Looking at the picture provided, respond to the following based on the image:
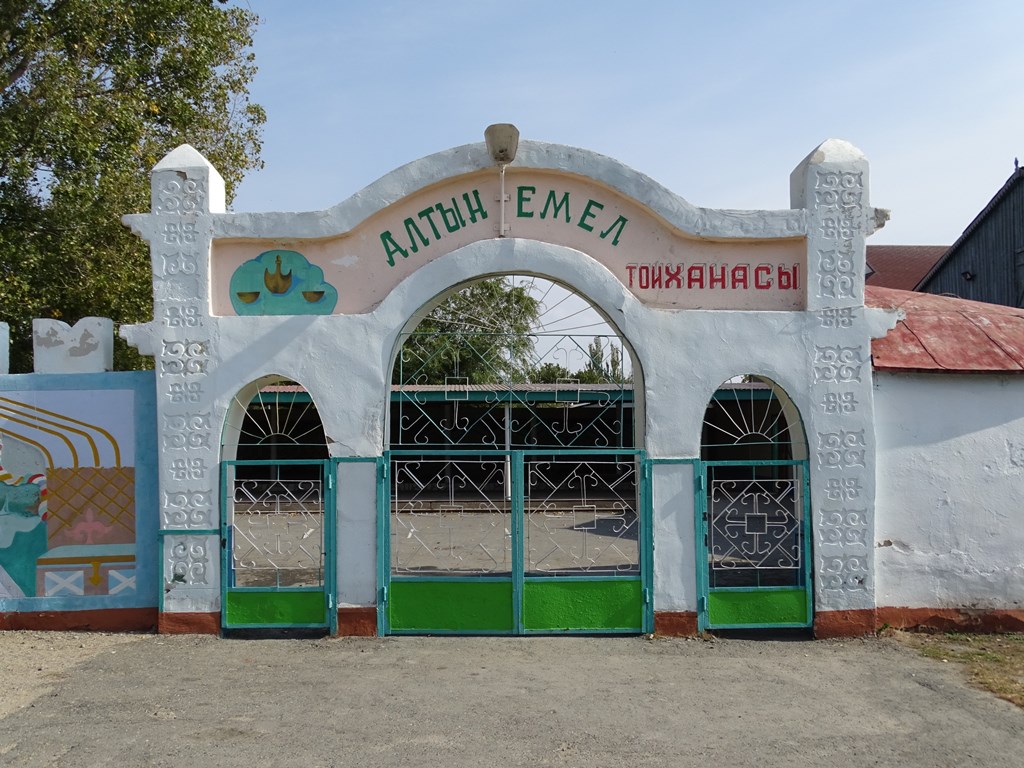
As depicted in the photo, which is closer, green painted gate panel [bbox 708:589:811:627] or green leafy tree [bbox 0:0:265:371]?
green painted gate panel [bbox 708:589:811:627]

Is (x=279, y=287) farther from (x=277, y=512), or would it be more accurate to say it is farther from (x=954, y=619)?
(x=954, y=619)

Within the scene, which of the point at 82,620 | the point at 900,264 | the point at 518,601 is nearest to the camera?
the point at 518,601

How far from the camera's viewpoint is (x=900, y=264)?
32281 mm

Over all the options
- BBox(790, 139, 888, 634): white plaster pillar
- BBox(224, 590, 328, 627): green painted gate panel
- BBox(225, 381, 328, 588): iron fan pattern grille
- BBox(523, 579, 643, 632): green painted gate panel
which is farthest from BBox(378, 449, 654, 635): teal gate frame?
A: BBox(790, 139, 888, 634): white plaster pillar

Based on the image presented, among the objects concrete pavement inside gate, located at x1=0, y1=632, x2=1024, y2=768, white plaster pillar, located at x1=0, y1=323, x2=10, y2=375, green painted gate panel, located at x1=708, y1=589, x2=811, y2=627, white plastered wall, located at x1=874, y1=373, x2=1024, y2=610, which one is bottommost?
concrete pavement inside gate, located at x1=0, y1=632, x2=1024, y2=768

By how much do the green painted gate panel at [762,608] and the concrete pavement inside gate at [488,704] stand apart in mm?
208

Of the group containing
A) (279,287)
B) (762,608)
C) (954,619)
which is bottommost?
(954,619)

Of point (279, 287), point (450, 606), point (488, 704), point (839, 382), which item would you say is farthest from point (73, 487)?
point (839, 382)

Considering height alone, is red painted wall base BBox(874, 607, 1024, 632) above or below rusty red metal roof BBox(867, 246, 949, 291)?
below

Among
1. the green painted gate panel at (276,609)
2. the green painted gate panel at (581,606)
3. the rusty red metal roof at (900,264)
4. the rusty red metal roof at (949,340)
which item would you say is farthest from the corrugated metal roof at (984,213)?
the green painted gate panel at (276,609)

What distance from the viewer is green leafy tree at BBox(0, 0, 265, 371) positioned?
1234 centimetres

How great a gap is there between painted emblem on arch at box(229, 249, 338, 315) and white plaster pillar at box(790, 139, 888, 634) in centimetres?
435

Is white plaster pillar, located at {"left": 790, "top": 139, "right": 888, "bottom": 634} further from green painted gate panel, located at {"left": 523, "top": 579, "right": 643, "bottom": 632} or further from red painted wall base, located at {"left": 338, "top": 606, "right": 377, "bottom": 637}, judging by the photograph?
red painted wall base, located at {"left": 338, "top": 606, "right": 377, "bottom": 637}

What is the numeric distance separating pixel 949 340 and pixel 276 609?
6.59 meters
